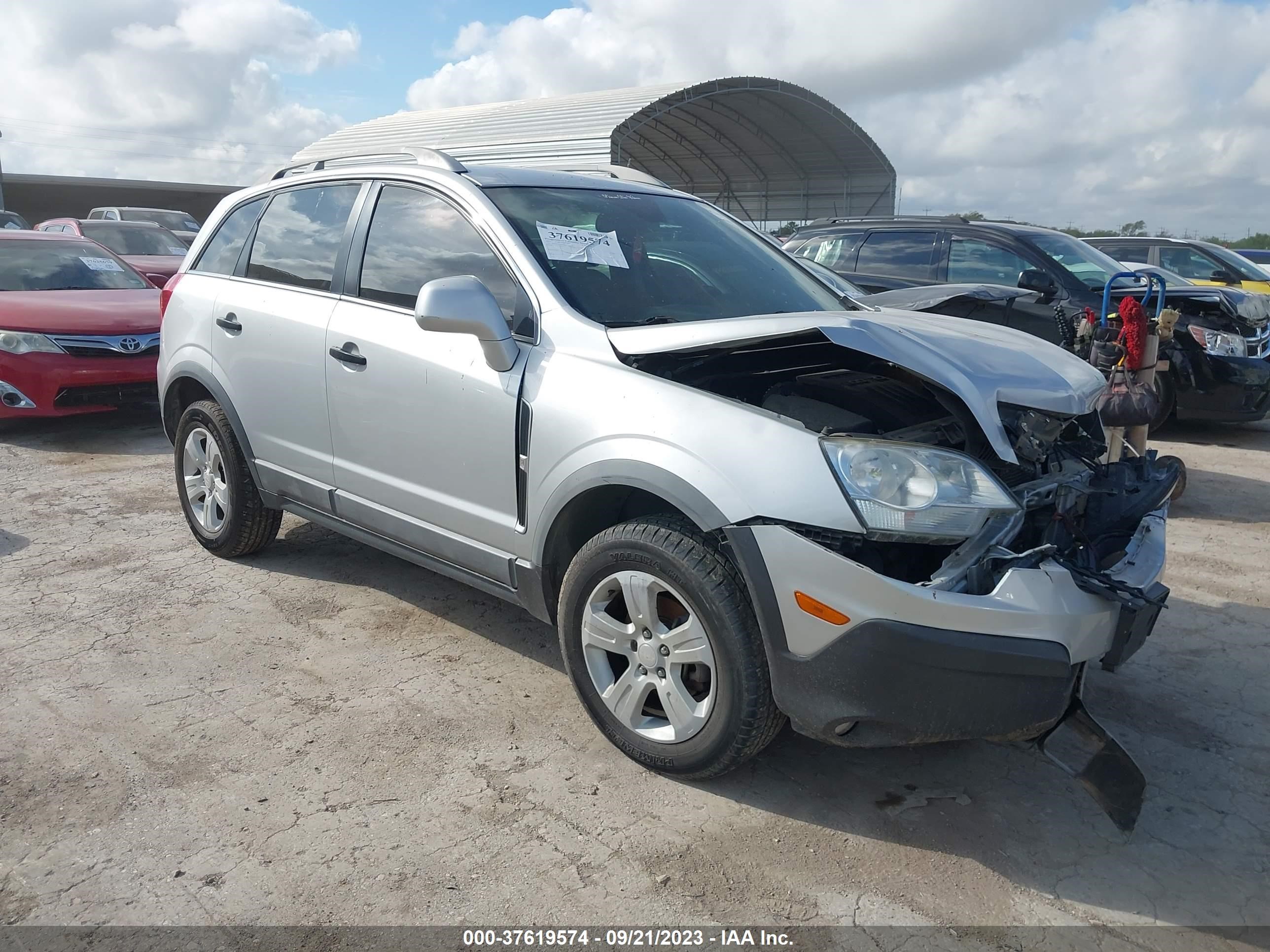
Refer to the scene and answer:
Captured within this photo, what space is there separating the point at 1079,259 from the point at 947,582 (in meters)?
6.79

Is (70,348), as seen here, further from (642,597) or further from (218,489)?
(642,597)

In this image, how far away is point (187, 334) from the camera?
4.69 m

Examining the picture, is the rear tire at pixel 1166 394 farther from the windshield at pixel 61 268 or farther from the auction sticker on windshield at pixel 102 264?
the auction sticker on windshield at pixel 102 264

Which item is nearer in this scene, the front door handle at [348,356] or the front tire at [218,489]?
the front door handle at [348,356]

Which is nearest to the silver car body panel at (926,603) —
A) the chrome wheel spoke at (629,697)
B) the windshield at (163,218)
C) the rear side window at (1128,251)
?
the chrome wheel spoke at (629,697)

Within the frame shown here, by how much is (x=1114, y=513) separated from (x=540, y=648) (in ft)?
7.02

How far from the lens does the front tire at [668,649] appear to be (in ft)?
8.65

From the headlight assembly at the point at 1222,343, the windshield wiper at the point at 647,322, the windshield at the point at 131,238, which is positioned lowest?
the headlight assembly at the point at 1222,343

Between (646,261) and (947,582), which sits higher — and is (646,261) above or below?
above

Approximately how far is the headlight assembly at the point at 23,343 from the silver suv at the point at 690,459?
4.00 m

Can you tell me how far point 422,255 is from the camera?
Result: 11.9ft

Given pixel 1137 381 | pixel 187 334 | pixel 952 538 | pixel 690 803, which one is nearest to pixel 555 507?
pixel 690 803

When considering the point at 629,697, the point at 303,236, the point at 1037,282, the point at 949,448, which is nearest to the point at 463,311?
the point at 629,697

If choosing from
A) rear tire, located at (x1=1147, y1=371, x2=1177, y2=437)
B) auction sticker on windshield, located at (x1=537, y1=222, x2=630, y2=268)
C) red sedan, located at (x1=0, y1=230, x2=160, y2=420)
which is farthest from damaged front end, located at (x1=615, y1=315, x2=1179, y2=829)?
red sedan, located at (x1=0, y1=230, x2=160, y2=420)
